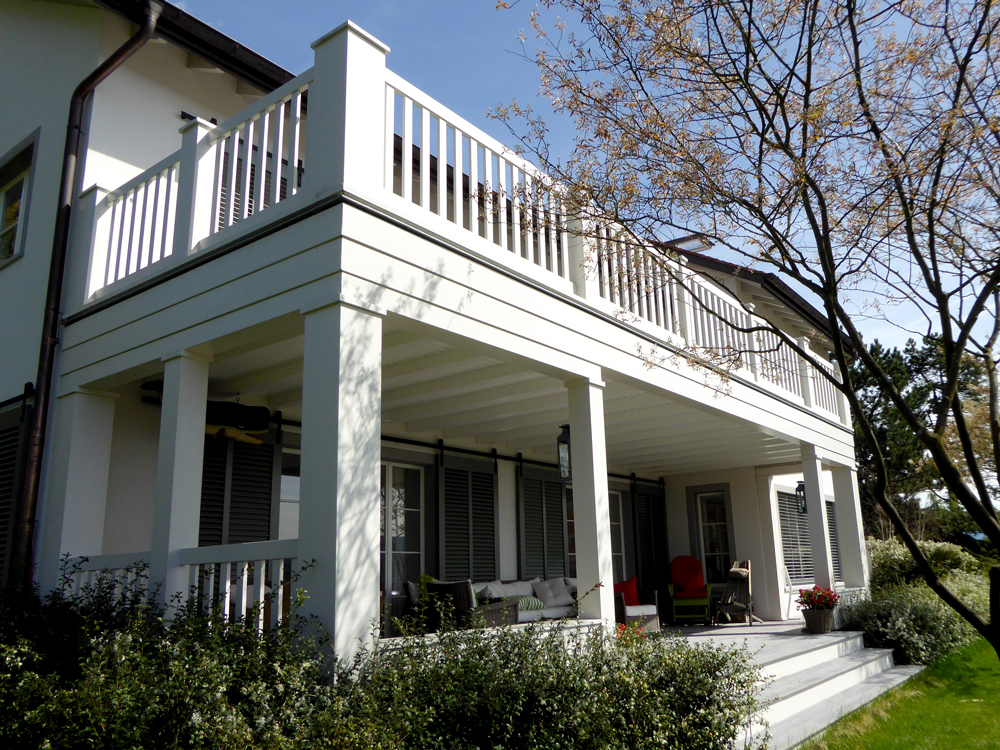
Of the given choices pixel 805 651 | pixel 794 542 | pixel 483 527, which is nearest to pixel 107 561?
pixel 483 527

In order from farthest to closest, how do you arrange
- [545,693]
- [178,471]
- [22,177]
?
[22,177] < [178,471] < [545,693]

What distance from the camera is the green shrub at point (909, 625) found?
30.3ft

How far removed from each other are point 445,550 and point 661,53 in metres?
5.96

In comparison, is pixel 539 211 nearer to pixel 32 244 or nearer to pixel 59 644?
pixel 59 644

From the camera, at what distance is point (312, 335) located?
13.6ft

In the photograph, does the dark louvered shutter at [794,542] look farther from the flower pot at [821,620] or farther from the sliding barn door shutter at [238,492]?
the sliding barn door shutter at [238,492]

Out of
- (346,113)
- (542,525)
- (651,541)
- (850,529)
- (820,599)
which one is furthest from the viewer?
(651,541)

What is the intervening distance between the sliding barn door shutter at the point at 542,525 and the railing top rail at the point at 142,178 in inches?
227

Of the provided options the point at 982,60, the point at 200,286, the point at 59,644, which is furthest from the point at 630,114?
the point at 59,644

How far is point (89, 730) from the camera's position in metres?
2.89

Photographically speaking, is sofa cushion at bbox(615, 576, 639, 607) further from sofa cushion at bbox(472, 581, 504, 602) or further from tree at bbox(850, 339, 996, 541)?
tree at bbox(850, 339, 996, 541)

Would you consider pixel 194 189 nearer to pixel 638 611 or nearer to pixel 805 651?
pixel 638 611

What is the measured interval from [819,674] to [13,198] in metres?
8.95

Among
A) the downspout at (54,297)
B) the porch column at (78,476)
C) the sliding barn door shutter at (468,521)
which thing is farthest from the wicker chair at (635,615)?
the downspout at (54,297)
